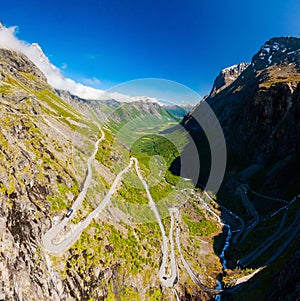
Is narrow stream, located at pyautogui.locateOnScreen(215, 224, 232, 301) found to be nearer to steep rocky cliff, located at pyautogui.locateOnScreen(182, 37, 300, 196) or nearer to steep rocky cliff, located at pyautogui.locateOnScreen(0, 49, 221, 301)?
steep rocky cliff, located at pyautogui.locateOnScreen(0, 49, 221, 301)

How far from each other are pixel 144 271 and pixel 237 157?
377ft

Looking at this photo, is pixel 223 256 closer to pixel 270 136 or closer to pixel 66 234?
pixel 66 234

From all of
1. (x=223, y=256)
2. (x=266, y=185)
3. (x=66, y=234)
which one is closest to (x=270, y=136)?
(x=266, y=185)

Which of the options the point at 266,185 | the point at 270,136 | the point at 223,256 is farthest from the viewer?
the point at 270,136

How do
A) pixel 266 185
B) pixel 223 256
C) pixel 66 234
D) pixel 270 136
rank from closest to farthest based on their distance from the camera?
pixel 66 234 → pixel 223 256 → pixel 266 185 → pixel 270 136

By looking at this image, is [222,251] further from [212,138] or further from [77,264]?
[212,138]

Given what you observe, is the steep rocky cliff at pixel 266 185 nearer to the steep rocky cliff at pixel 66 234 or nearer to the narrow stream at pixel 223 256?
the narrow stream at pixel 223 256

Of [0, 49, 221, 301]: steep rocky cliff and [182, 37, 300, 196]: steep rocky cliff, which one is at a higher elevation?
[182, 37, 300, 196]: steep rocky cliff

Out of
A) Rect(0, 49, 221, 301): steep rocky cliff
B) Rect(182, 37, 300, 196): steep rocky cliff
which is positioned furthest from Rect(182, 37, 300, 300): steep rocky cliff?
Rect(0, 49, 221, 301): steep rocky cliff

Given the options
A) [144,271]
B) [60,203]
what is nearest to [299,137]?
[144,271]

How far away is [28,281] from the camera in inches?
1464

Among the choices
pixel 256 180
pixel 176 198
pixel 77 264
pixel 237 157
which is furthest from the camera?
pixel 237 157

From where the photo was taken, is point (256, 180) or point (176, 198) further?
point (256, 180)

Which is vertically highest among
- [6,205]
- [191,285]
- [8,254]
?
[6,205]
